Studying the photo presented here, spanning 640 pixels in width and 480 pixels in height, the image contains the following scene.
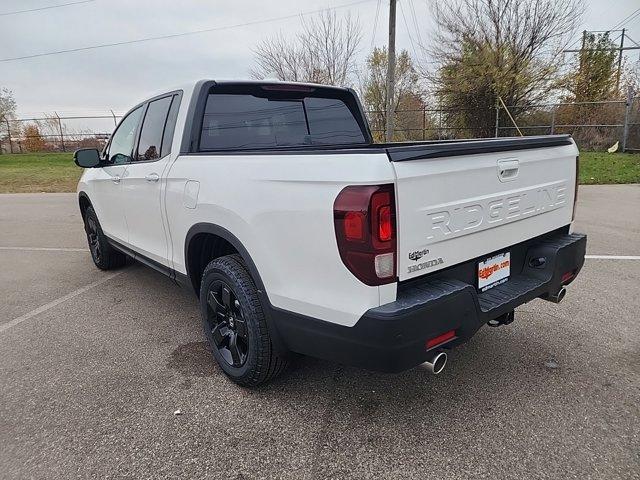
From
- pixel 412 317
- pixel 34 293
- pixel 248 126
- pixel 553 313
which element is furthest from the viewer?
pixel 34 293

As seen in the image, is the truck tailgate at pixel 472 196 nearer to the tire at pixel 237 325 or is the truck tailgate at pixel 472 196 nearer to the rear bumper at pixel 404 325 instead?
the rear bumper at pixel 404 325

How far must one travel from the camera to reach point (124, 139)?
14.6ft

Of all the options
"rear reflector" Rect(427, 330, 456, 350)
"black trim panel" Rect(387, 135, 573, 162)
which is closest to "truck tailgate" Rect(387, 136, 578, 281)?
"black trim panel" Rect(387, 135, 573, 162)

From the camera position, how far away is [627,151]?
1750 centimetres

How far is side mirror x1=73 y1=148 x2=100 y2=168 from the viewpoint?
14.6 ft

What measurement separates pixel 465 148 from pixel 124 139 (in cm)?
353

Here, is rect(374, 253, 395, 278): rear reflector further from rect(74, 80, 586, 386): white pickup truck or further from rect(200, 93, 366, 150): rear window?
rect(200, 93, 366, 150): rear window

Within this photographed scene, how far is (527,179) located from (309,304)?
1.46 metres

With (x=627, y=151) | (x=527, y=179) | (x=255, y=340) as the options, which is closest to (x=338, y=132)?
(x=527, y=179)

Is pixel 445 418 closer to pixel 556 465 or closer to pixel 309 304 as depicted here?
pixel 556 465

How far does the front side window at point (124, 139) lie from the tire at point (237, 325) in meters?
1.96

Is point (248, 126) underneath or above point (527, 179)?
above

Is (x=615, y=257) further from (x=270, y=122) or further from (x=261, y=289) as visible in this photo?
(x=261, y=289)

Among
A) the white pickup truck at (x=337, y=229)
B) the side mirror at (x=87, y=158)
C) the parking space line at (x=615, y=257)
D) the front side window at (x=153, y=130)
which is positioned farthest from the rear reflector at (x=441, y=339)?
the parking space line at (x=615, y=257)
